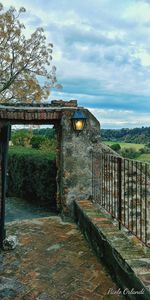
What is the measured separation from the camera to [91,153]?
20.3 feet

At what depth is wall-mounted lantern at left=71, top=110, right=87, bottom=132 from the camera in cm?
591

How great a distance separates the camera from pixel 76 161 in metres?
6.12

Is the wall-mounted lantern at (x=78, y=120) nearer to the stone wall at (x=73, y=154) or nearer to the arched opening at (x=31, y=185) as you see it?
the stone wall at (x=73, y=154)

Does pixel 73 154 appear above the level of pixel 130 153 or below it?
above

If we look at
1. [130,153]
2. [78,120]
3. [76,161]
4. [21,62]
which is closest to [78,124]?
[78,120]

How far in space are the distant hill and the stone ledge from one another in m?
7.64

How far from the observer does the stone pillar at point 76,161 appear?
608 cm

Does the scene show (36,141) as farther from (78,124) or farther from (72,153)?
(78,124)

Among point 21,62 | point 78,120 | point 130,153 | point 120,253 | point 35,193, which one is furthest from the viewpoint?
point 21,62

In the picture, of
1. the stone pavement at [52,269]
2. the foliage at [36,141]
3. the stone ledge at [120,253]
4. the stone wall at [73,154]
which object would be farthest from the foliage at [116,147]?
the foliage at [36,141]

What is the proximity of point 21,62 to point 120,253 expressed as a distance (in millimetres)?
16211

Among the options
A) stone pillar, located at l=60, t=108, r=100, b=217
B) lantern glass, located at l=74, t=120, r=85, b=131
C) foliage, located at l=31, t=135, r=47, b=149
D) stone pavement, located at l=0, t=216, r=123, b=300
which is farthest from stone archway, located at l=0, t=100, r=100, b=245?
foliage, located at l=31, t=135, r=47, b=149

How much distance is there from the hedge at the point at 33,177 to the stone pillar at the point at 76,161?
1419mm

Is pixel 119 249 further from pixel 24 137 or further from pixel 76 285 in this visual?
pixel 24 137
